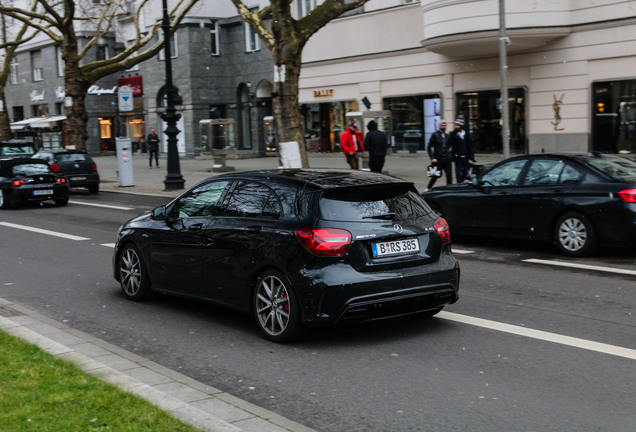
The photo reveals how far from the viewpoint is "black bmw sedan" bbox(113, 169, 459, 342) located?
21.5 ft

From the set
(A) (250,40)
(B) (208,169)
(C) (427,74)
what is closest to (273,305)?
(C) (427,74)

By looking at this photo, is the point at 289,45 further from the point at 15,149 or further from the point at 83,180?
the point at 15,149

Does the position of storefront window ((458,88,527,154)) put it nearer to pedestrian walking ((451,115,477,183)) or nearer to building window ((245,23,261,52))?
pedestrian walking ((451,115,477,183))

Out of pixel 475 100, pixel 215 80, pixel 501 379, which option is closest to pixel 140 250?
pixel 501 379

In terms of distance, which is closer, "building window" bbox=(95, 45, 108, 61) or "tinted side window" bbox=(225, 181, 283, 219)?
"tinted side window" bbox=(225, 181, 283, 219)

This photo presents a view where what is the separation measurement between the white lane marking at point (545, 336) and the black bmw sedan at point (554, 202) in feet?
13.1

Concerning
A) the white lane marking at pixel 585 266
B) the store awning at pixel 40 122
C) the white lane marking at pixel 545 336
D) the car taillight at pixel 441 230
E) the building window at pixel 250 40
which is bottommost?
the white lane marking at pixel 585 266

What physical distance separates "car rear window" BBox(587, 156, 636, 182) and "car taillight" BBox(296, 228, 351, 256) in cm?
580

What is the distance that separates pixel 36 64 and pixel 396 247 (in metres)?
58.3

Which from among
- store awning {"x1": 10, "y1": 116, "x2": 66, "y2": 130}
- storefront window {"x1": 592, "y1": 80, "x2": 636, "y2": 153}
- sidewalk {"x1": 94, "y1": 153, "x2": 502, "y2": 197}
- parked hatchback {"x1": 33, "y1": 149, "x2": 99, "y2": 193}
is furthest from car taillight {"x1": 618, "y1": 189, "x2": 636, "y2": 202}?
store awning {"x1": 10, "y1": 116, "x2": 66, "y2": 130}

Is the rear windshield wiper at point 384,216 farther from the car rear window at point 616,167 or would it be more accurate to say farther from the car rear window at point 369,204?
the car rear window at point 616,167

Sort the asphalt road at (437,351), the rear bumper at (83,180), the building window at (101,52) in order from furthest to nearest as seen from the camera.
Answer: the building window at (101,52)
the rear bumper at (83,180)
the asphalt road at (437,351)

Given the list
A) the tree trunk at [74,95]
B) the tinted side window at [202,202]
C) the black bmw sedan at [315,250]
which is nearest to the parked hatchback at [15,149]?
the tree trunk at [74,95]

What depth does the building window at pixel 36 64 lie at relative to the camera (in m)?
59.0
